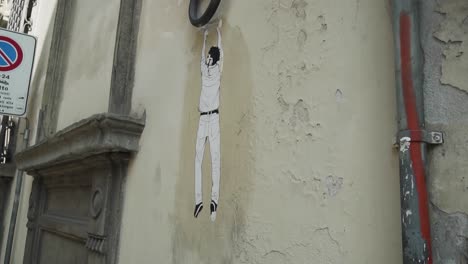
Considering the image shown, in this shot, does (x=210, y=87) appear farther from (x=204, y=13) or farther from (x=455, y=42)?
(x=455, y=42)

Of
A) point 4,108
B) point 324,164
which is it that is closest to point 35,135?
point 4,108

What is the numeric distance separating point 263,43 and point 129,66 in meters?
1.56

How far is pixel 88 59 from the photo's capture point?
4207mm

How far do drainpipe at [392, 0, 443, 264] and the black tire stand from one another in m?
1.07

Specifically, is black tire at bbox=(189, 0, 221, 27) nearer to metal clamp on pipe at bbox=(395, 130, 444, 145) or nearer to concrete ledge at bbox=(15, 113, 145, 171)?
concrete ledge at bbox=(15, 113, 145, 171)

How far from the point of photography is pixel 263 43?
2020 mm

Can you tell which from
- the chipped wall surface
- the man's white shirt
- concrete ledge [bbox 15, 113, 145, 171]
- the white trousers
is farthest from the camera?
concrete ledge [bbox 15, 113, 145, 171]

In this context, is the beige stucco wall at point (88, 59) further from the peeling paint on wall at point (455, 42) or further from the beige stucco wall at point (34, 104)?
the peeling paint on wall at point (455, 42)

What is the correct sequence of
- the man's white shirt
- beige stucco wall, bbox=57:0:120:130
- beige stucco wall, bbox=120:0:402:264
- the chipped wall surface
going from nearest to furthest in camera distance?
the chipped wall surface < beige stucco wall, bbox=120:0:402:264 < the man's white shirt < beige stucco wall, bbox=57:0:120:130

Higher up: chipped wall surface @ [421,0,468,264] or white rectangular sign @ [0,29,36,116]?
white rectangular sign @ [0,29,36,116]

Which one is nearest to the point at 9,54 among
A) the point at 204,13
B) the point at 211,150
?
the point at 204,13

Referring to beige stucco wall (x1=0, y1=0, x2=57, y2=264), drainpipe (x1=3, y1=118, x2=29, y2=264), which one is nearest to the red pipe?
beige stucco wall (x1=0, y1=0, x2=57, y2=264)

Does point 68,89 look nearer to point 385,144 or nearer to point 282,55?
point 282,55

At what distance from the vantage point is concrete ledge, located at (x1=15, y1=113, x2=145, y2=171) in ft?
9.54
